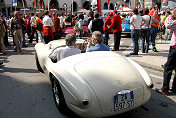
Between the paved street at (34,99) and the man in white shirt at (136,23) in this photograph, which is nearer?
the paved street at (34,99)

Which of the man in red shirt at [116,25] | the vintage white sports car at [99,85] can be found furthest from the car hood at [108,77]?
the man in red shirt at [116,25]

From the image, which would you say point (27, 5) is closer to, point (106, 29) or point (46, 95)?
point (106, 29)

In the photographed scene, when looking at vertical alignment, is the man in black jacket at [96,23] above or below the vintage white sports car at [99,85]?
above

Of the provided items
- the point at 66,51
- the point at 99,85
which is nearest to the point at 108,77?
the point at 99,85

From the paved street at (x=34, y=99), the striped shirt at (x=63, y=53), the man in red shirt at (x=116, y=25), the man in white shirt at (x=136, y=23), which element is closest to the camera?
the paved street at (x=34, y=99)

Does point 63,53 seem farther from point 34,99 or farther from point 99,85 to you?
point 99,85

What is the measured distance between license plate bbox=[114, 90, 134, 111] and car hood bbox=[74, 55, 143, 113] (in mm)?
55

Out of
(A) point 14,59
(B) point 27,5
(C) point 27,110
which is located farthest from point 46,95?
(B) point 27,5

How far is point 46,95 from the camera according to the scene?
4453 millimetres

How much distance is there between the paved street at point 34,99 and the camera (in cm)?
357

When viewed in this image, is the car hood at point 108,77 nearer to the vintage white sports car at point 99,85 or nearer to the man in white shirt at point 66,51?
the vintage white sports car at point 99,85

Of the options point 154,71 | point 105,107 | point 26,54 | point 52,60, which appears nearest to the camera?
point 105,107

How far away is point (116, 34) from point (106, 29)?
706 mm

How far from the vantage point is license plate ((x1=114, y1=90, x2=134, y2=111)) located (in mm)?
2879
